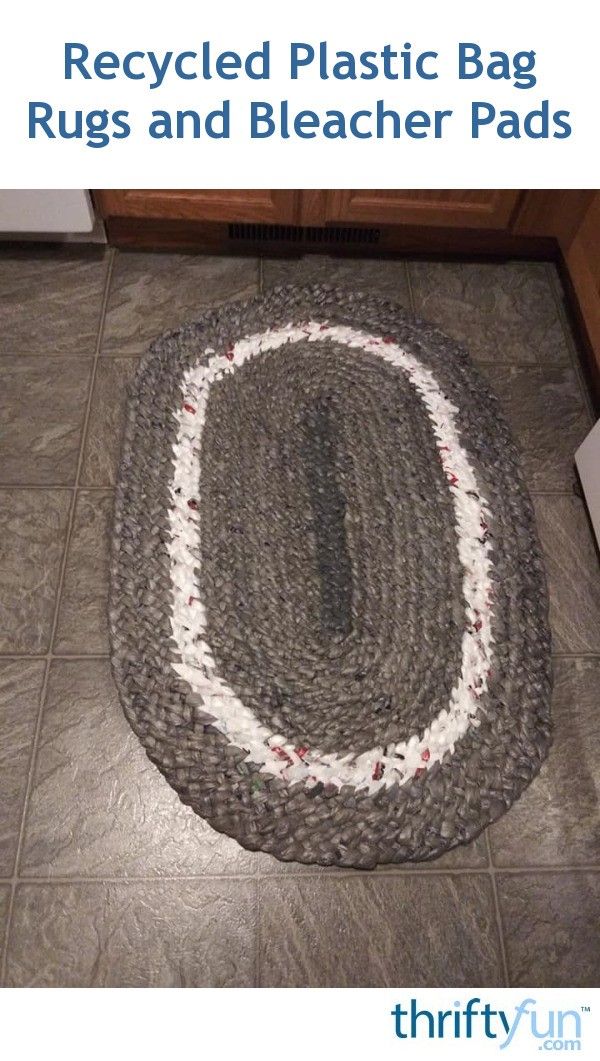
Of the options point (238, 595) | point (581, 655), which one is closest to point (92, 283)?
point (238, 595)

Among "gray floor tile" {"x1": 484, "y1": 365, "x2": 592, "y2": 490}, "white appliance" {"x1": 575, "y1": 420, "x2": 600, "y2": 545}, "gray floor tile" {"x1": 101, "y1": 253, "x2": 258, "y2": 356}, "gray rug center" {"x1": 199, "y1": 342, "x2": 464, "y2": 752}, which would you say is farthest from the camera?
"gray floor tile" {"x1": 101, "y1": 253, "x2": 258, "y2": 356}

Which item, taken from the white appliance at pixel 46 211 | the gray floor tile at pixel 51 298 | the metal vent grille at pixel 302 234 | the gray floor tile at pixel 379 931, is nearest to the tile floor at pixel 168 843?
the gray floor tile at pixel 379 931

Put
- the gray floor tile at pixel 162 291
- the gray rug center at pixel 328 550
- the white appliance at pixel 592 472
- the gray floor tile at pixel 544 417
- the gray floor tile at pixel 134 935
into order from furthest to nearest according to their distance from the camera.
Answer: the gray floor tile at pixel 162 291 < the gray floor tile at pixel 544 417 < the white appliance at pixel 592 472 < the gray rug center at pixel 328 550 < the gray floor tile at pixel 134 935

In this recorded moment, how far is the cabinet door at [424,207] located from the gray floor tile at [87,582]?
653 mm

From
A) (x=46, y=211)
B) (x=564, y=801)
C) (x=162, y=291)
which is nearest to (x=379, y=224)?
(x=162, y=291)

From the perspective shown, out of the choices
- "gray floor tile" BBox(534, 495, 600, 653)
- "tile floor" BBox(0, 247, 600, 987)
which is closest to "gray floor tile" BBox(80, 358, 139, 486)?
"tile floor" BBox(0, 247, 600, 987)

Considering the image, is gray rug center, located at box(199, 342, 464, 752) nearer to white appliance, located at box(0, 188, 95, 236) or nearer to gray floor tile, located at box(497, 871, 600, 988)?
gray floor tile, located at box(497, 871, 600, 988)

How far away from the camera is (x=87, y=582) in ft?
3.56

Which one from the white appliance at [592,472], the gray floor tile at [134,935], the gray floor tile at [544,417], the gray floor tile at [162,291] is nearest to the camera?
the gray floor tile at [134,935]

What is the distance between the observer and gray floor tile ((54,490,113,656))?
104cm

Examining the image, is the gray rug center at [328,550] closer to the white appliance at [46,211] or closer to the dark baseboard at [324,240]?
the dark baseboard at [324,240]

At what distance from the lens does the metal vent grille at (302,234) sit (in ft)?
4.57

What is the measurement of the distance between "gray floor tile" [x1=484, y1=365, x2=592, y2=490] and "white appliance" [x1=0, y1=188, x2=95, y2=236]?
2.53 ft
